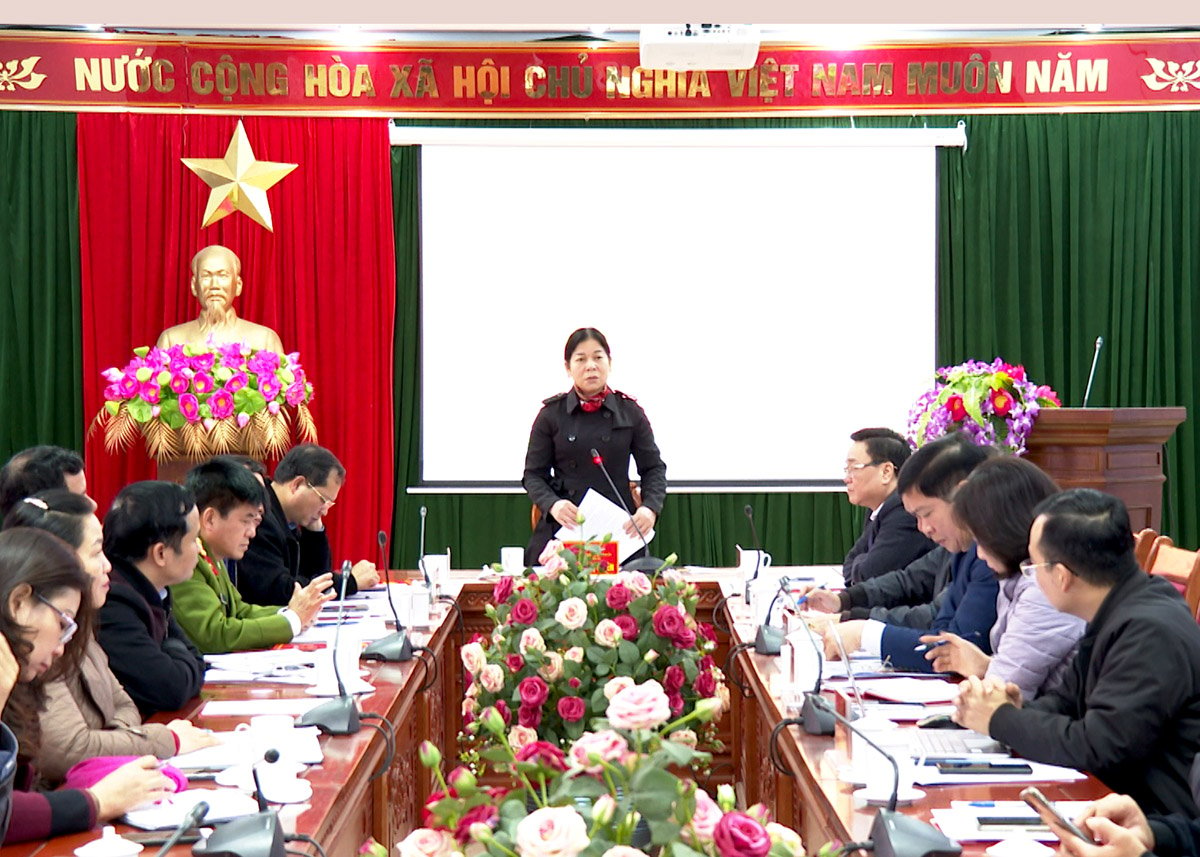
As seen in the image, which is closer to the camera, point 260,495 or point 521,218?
point 260,495

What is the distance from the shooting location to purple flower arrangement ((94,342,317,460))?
5.49m

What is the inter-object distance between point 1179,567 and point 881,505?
85cm

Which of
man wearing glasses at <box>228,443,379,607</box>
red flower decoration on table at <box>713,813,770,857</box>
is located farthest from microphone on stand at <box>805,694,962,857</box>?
man wearing glasses at <box>228,443,379,607</box>

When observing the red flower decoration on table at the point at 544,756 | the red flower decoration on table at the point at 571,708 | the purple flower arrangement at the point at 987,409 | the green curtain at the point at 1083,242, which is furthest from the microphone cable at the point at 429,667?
the green curtain at the point at 1083,242

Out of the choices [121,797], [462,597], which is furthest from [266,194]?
[121,797]

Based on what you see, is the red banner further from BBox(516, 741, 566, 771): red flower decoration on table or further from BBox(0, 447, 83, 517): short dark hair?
BBox(516, 741, 566, 771): red flower decoration on table

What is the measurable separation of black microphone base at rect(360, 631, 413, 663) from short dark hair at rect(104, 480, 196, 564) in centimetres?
57

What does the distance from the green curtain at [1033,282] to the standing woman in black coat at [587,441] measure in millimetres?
1886

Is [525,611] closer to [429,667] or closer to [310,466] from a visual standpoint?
[429,667]

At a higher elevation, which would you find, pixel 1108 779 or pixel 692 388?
pixel 692 388

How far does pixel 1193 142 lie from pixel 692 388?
2.69 m

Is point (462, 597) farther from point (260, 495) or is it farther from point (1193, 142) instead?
point (1193, 142)

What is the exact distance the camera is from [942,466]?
10.2ft

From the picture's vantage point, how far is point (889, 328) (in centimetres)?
661
